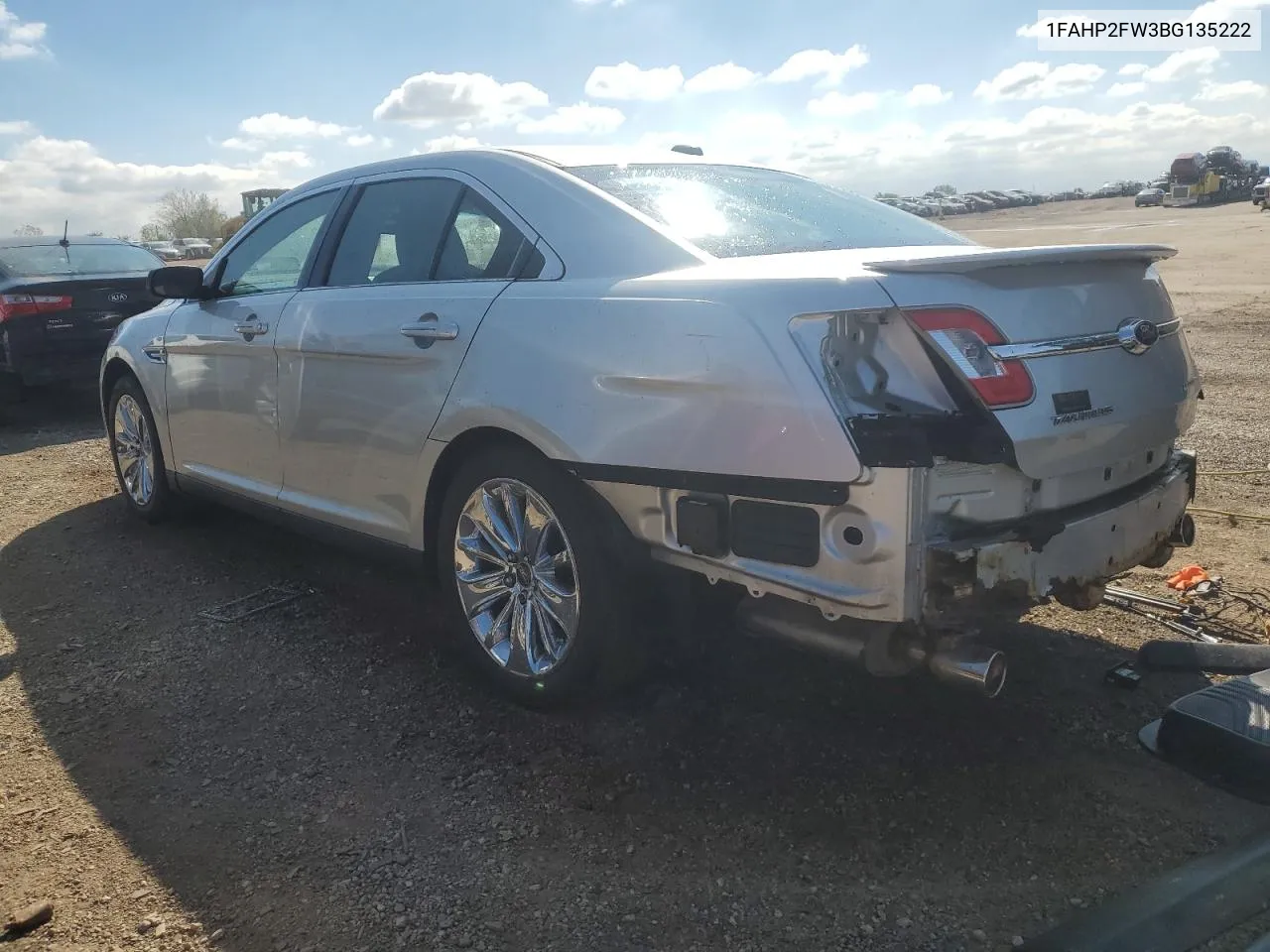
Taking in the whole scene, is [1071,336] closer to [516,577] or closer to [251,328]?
[516,577]

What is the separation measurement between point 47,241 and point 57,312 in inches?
54.5

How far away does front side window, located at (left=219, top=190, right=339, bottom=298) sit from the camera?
4270 millimetres

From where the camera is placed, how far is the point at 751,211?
3.32m

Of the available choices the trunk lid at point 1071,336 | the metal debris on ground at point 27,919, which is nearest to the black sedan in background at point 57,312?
the metal debris on ground at point 27,919

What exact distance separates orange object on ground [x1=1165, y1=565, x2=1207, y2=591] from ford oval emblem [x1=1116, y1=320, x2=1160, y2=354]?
1712 millimetres

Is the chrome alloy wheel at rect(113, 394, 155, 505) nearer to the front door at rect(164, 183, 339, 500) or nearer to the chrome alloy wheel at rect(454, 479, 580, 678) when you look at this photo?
the front door at rect(164, 183, 339, 500)

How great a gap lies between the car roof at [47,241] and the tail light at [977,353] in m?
9.23

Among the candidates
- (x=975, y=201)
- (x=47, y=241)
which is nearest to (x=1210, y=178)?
(x=975, y=201)

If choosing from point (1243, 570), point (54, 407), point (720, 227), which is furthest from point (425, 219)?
point (54, 407)

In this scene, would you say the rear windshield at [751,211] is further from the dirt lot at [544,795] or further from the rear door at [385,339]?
the dirt lot at [544,795]

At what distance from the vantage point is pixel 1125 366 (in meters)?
2.80

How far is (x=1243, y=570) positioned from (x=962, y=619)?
2.48 metres

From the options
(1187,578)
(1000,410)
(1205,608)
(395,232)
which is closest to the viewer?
(1000,410)

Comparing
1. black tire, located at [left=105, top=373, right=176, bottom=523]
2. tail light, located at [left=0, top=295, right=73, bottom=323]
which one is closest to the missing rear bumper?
black tire, located at [left=105, top=373, right=176, bottom=523]
